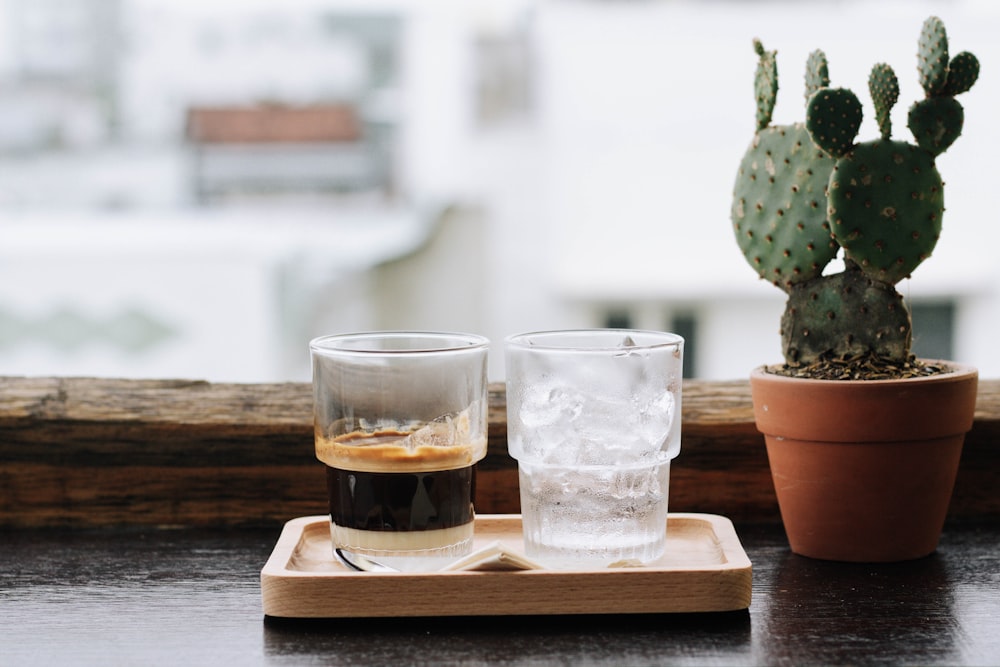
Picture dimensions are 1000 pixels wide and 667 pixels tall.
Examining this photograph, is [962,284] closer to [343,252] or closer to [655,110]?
[655,110]

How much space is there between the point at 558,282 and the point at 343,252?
2.17 m

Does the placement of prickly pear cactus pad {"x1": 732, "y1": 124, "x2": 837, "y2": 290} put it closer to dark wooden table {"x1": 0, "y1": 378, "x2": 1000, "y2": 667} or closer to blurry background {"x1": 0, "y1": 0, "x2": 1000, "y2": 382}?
dark wooden table {"x1": 0, "y1": 378, "x2": 1000, "y2": 667}

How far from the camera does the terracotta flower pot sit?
77cm

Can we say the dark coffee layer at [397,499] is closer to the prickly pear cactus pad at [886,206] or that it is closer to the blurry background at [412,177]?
the prickly pear cactus pad at [886,206]

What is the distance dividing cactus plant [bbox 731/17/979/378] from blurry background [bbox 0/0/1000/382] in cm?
567

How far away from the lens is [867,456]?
0.78 metres

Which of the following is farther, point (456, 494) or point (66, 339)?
point (66, 339)

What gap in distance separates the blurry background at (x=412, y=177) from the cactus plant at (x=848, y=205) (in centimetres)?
567

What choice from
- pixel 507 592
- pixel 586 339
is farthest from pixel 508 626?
pixel 586 339

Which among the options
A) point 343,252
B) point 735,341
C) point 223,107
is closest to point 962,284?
point 735,341

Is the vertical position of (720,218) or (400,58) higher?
(400,58)

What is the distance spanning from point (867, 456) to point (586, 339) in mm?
232

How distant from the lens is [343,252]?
962 centimetres

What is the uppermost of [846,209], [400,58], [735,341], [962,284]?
[400,58]
